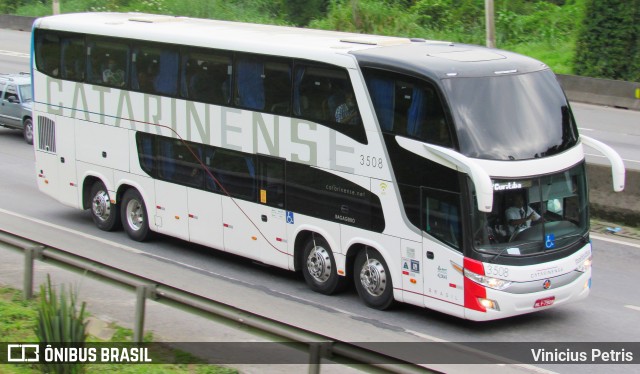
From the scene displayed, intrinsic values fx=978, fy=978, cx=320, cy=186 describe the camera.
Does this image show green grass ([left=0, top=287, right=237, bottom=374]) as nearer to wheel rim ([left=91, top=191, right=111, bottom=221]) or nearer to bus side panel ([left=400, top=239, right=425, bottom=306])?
bus side panel ([left=400, top=239, right=425, bottom=306])

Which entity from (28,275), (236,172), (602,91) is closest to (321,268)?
(236,172)

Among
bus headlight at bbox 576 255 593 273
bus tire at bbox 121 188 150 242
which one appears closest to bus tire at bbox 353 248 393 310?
bus headlight at bbox 576 255 593 273

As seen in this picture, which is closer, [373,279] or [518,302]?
[518,302]

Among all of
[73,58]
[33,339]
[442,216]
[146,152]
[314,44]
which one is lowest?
[33,339]

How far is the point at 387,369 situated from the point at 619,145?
1971 centimetres

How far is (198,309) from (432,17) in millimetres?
37738

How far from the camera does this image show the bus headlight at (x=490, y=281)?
492 inches

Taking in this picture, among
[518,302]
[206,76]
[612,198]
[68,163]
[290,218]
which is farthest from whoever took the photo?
[68,163]

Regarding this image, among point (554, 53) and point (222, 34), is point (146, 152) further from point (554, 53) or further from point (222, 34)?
point (554, 53)

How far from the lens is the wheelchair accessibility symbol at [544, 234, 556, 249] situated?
12.9m

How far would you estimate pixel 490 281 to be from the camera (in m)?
12.5

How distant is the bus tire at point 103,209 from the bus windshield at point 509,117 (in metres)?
8.22

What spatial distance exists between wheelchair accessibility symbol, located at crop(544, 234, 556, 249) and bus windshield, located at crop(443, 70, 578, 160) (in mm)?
1081

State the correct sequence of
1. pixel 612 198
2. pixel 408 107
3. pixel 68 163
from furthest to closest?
pixel 68 163 → pixel 612 198 → pixel 408 107
